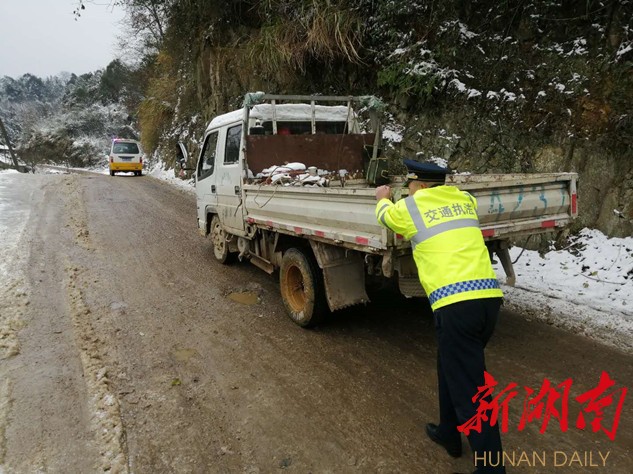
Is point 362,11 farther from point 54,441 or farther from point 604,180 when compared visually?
point 54,441

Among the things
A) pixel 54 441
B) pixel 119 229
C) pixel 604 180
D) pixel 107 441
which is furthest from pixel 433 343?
pixel 119 229

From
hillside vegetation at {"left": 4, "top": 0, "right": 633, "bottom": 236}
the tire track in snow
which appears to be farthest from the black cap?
hillside vegetation at {"left": 4, "top": 0, "right": 633, "bottom": 236}

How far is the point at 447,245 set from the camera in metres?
2.27

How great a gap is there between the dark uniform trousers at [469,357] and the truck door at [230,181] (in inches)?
147

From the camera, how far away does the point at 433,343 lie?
3955 millimetres

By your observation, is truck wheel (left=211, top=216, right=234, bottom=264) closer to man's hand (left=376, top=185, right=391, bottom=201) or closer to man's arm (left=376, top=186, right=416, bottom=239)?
man's hand (left=376, top=185, right=391, bottom=201)

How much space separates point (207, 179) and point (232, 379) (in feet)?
13.1

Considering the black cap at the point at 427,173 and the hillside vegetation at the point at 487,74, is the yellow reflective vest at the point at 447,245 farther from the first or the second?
the hillside vegetation at the point at 487,74

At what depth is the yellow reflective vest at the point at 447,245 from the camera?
2.21 m

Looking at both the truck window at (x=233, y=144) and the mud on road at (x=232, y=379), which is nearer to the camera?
the mud on road at (x=232, y=379)

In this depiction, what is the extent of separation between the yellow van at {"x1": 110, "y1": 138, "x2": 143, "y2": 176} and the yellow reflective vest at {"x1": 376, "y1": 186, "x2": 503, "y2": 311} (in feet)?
Result: 74.9

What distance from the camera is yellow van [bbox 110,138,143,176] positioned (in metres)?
22.2

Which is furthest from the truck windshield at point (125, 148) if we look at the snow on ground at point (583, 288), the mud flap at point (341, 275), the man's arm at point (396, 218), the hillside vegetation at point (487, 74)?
the man's arm at point (396, 218)

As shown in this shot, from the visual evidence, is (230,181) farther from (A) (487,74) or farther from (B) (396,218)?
(A) (487,74)
